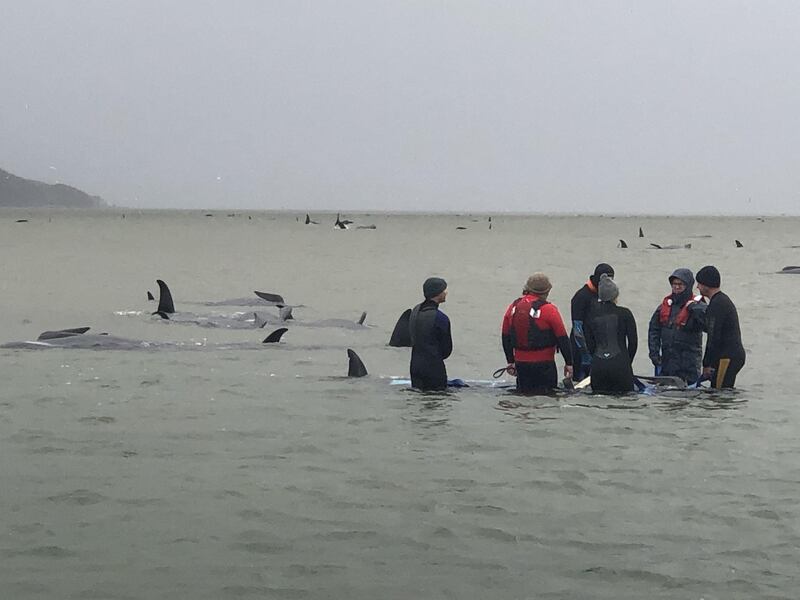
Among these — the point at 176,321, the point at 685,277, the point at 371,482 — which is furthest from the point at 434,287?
the point at 176,321

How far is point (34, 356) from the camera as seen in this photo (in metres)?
22.1

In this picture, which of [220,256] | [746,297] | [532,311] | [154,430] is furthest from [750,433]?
[220,256]

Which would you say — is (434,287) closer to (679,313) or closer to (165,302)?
(679,313)

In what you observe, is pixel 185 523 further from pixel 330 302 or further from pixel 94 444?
pixel 330 302

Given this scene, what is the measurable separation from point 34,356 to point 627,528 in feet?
48.4

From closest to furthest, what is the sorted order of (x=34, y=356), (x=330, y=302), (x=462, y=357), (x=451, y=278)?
(x=34, y=356) → (x=462, y=357) → (x=330, y=302) → (x=451, y=278)

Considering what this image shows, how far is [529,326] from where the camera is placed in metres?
16.3

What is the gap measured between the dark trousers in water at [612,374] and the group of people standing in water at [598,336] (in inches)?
0.6

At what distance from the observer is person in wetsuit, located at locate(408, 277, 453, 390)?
16875 millimetres

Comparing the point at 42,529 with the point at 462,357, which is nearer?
the point at 42,529

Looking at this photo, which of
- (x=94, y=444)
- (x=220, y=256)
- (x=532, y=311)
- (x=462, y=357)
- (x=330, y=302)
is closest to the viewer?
(x=94, y=444)

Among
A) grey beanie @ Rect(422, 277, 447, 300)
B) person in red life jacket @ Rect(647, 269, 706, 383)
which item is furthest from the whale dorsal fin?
person in red life jacket @ Rect(647, 269, 706, 383)

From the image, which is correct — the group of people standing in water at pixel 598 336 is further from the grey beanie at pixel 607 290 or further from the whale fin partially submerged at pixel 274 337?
the whale fin partially submerged at pixel 274 337

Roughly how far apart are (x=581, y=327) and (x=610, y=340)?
2.13 ft
